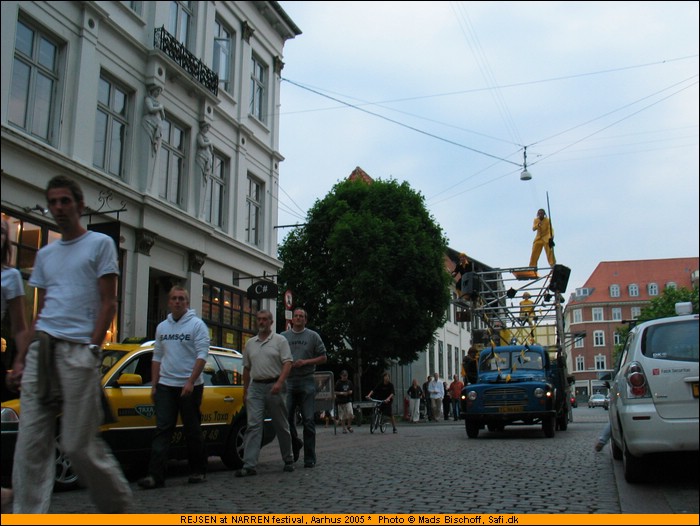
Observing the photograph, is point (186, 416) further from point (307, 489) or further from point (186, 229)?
point (186, 229)

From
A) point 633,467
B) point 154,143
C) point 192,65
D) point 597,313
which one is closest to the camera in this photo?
point 633,467

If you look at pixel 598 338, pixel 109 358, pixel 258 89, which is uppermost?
pixel 598 338

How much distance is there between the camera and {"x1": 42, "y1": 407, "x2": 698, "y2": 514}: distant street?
19.4 ft

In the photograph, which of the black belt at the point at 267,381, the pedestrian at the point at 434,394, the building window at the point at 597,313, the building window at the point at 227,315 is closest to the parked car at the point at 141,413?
the black belt at the point at 267,381

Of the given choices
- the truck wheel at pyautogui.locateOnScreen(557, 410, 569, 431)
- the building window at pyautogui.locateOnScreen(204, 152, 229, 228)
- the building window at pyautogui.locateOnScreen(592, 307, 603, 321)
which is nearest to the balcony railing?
the building window at pyautogui.locateOnScreen(204, 152, 229, 228)

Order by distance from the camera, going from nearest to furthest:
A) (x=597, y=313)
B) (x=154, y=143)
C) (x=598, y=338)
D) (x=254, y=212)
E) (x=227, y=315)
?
1. (x=154, y=143)
2. (x=227, y=315)
3. (x=254, y=212)
4. (x=597, y=313)
5. (x=598, y=338)

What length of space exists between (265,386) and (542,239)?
13195 millimetres

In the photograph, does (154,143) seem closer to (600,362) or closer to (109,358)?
(109,358)

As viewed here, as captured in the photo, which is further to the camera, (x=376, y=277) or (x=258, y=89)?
(x=376, y=277)

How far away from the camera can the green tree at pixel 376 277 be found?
108 ft

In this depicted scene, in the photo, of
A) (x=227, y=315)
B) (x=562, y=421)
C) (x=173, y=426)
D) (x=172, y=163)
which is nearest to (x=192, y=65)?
(x=172, y=163)

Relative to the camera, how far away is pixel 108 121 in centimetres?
1532

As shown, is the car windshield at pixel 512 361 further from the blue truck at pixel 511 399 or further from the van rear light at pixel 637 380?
the van rear light at pixel 637 380

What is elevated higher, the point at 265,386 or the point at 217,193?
the point at 217,193
